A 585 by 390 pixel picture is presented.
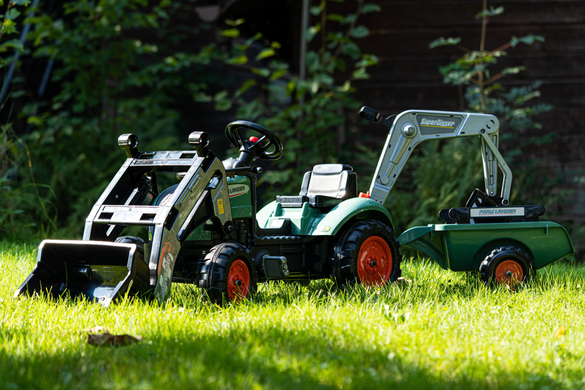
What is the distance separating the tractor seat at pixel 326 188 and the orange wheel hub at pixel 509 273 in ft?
3.82

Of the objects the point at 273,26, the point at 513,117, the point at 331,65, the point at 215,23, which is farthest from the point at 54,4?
the point at 513,117

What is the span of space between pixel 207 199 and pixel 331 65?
4369mm

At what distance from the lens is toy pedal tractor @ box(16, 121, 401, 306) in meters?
3.39

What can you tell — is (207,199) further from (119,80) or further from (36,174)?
(119,80)

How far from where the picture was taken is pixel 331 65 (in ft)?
25.0

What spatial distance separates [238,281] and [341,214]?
0.97 m

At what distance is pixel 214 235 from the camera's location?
3904 millimetres

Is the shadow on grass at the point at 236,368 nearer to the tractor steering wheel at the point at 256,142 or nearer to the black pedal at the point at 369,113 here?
the tractor steering wheel at the point at 256,142

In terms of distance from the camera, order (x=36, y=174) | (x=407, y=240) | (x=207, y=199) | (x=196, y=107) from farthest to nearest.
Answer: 1. (x=196, y=107)
2. (x=36, y=174)
3. (x=407, y=240)
4. (x=207, y=199)

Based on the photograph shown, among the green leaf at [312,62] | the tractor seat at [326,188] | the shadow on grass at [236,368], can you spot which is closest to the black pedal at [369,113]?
the tractor seat at [326,188]

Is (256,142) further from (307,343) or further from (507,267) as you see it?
(507,267)

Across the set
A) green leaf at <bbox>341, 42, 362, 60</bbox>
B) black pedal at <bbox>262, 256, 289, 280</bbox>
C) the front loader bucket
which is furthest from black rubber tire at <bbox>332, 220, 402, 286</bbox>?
green leaf at <bbox>341, 42, 362, 60</bbox>

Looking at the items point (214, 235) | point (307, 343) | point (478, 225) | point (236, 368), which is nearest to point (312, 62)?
point (478, 225)

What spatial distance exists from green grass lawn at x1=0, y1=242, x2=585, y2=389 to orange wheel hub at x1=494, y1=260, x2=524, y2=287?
1.22 feet
